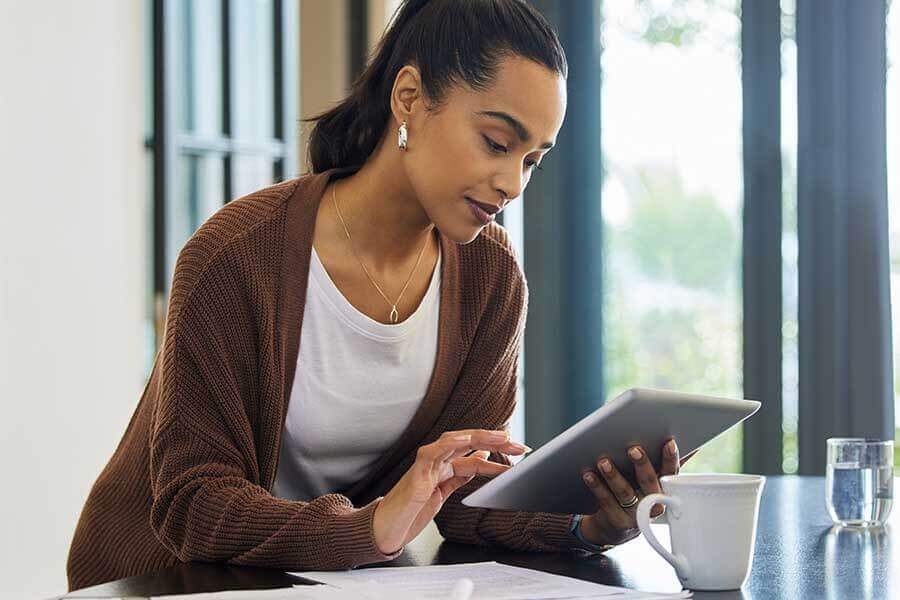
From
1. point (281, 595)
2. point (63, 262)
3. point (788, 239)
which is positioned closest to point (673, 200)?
point (788, 239)

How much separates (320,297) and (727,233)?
6.96 ft

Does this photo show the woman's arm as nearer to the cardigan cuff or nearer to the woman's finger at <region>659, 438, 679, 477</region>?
the cardigan cuff

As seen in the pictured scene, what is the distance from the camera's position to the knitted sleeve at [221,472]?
1156 millimetres

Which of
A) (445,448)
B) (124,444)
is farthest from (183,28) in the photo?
(445,448)

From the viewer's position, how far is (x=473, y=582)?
3.50 ft

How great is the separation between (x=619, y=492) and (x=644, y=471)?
0.14ft

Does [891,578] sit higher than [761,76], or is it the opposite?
[761,76]

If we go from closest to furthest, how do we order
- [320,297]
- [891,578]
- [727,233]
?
[891,578], [320,297], [727,233]

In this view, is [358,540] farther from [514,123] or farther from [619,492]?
[514,123]

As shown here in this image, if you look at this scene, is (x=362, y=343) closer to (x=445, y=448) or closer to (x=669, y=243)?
(x=445, y=448)

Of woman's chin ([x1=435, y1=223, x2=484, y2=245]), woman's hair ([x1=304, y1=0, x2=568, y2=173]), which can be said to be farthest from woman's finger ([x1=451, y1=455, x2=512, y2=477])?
woman's hair ([x1=304, y1=0, x2=568, y2=173])

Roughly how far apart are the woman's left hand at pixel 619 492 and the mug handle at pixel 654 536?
0.33ft

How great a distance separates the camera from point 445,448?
113cm

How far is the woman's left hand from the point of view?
3.90 feet
